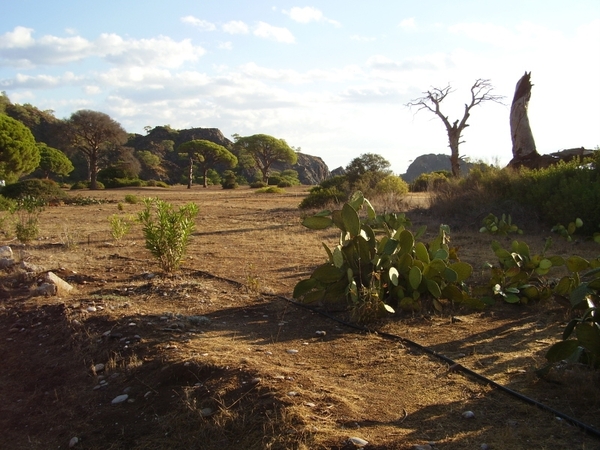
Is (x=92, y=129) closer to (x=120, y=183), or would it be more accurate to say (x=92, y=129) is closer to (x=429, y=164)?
(x=120, y=183)

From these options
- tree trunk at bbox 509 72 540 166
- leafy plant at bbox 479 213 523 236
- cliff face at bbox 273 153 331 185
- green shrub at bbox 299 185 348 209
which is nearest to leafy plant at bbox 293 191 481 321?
leafy plant at bbox 479 213 523 236

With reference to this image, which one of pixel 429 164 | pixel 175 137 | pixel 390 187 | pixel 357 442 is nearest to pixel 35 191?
pixel 390 187

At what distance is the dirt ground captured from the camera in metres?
3.29

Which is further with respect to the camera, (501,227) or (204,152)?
(204,152)

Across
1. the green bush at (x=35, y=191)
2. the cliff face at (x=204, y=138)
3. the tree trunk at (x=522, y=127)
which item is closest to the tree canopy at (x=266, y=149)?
the cliff face at (x=204, y=138)

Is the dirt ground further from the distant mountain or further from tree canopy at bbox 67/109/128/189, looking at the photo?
the distant mountain

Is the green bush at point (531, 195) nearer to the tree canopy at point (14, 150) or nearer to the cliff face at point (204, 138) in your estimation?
the tree canopy at point (14, 150)

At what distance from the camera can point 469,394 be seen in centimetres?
373

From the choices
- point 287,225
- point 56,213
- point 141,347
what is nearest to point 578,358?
point 141,347

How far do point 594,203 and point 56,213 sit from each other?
14995 mm

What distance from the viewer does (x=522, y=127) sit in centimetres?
1862

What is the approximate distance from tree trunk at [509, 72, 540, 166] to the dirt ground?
13.7m

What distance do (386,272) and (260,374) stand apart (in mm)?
2295

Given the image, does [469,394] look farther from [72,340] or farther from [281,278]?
[281,278]
